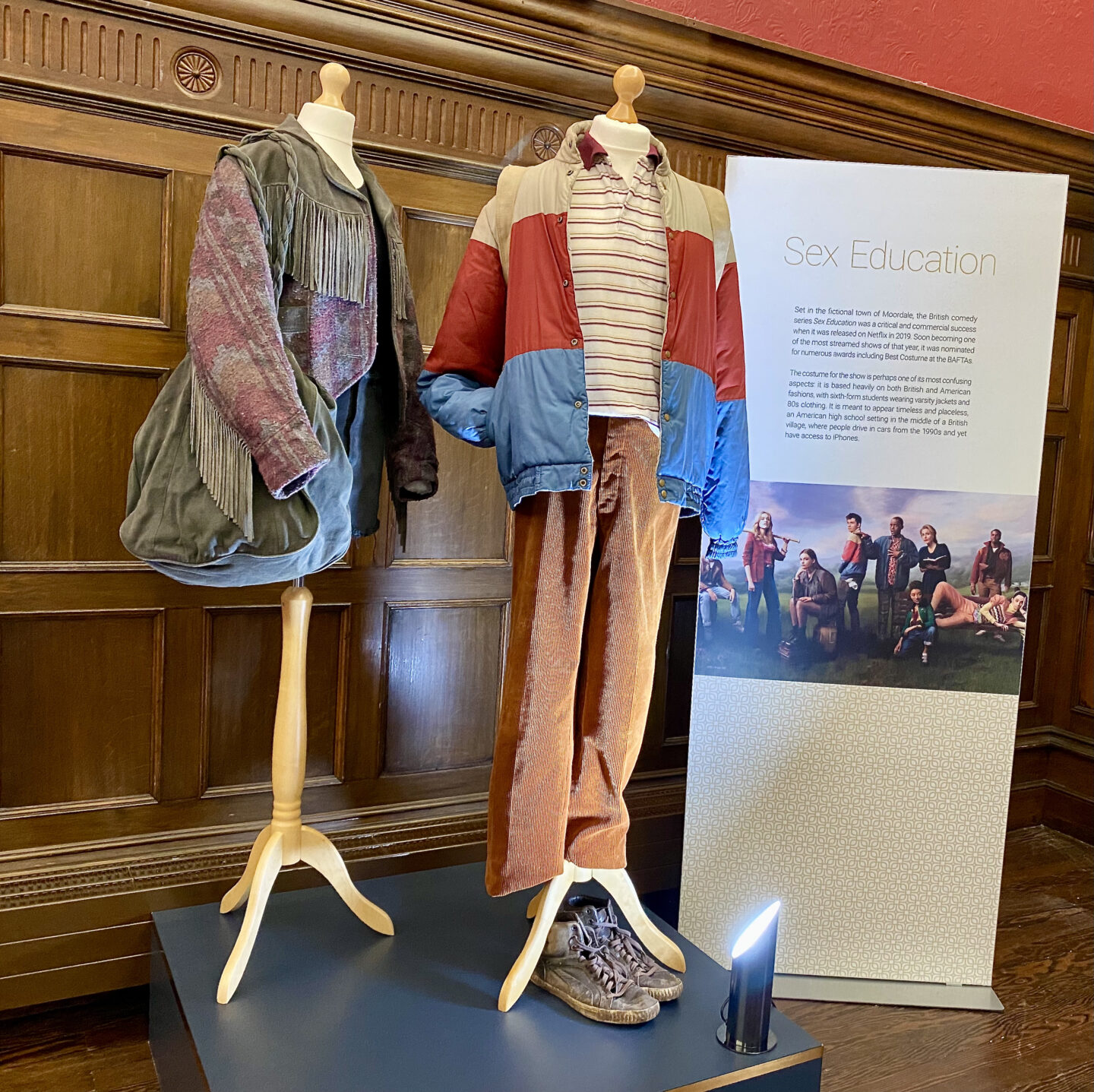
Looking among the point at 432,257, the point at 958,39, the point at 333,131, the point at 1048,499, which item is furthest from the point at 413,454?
the point at 1048,499

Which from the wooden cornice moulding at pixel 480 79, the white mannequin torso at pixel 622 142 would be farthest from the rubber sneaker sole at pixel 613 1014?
the wooden cornice moulding at pixel 480 79

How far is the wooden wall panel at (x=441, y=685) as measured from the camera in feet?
7.31

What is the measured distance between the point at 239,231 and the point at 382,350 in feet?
1.09

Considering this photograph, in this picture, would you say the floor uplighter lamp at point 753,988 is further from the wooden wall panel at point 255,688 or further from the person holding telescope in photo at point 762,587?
the wooden wall panel at point 255,688

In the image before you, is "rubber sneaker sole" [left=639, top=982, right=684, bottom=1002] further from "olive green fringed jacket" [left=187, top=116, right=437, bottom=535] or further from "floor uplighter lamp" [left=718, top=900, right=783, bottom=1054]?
"olive green fringed jacket" [left=187, top=116, right=437, bottom=535]

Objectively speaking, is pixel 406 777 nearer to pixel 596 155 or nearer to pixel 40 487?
pixel 40 487

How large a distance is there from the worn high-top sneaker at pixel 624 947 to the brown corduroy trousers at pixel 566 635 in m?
0.17

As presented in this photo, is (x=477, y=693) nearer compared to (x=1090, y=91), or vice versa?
(x=477, y=693)

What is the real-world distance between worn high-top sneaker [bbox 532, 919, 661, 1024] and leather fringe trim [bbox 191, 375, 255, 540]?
0.88 m

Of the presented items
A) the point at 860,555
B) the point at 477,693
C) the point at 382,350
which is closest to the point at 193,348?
the point at 382,350

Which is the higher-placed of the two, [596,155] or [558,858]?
[596,155]

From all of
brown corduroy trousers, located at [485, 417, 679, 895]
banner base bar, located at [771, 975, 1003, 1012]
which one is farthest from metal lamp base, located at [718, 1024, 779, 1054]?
banner base bar, located at [771, 975, 1003, 1012]

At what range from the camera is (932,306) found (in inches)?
82.2

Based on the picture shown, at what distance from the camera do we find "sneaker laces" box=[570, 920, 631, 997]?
1628mm
